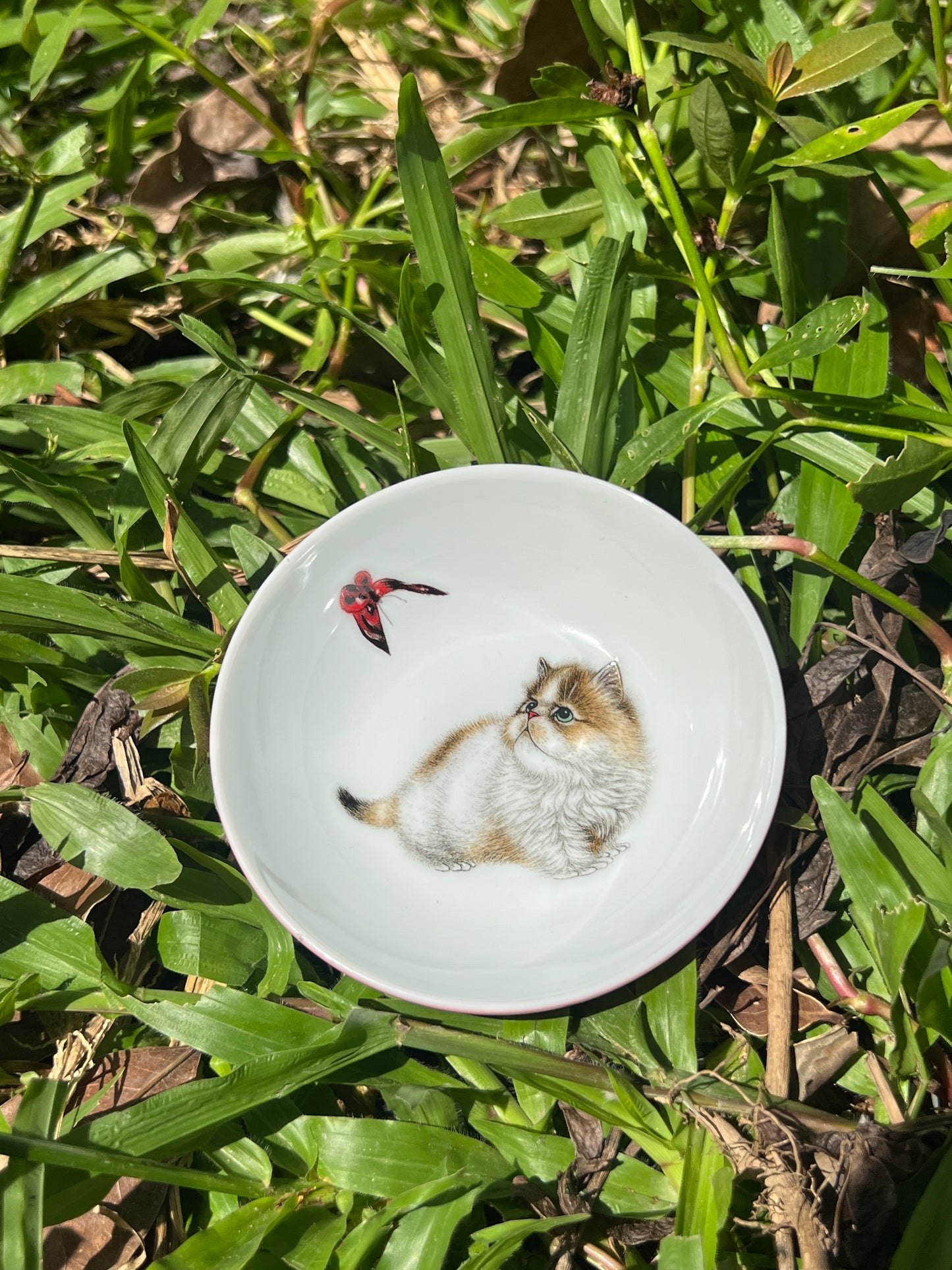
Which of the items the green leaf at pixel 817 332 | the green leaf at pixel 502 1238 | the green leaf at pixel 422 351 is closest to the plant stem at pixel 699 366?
the green leaf at pixel 817 332

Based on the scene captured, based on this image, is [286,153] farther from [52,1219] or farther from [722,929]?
[52,1219]

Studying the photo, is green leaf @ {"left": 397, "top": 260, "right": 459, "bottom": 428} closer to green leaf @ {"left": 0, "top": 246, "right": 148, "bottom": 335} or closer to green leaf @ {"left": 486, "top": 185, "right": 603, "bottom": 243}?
green leaf @ {"left": 486, "top": 185, "right": 603, "bottom": 243}

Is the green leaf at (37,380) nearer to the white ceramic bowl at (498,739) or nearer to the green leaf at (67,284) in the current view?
the green leaf at (67,284)

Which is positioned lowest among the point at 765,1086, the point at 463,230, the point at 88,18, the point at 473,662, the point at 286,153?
the point at 765,1086

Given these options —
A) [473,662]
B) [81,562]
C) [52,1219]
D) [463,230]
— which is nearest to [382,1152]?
[52,1219]

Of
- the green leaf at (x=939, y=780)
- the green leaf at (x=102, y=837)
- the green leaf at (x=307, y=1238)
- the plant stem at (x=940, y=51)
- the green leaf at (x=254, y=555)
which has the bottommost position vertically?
the green leaf at (x=307, y=1238)

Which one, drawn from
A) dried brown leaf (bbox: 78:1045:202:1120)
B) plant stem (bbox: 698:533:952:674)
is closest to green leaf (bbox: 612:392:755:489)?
plant stem (bbox: 698:533:952:674)
